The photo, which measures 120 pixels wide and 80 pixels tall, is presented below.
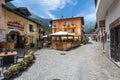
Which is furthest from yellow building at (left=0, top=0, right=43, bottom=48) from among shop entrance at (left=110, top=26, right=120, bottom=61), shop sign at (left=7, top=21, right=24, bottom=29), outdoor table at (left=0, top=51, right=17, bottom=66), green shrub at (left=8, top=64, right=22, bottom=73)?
shop entrance at (left=110, top=26, right=120, bottom=61)

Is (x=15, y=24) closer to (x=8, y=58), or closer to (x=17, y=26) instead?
(x=17, y=26)

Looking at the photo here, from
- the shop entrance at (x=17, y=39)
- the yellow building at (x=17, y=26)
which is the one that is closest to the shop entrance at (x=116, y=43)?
A: the yellow building at (x=17, y=26)

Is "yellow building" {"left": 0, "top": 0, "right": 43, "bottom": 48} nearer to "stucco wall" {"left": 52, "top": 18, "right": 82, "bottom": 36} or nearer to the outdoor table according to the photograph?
the outdoor table

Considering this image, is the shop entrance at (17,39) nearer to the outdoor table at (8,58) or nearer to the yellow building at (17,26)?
the yellow building at (17,26)

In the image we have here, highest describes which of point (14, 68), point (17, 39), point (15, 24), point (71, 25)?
point (71, 25)

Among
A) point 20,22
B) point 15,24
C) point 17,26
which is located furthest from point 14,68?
point 20,22

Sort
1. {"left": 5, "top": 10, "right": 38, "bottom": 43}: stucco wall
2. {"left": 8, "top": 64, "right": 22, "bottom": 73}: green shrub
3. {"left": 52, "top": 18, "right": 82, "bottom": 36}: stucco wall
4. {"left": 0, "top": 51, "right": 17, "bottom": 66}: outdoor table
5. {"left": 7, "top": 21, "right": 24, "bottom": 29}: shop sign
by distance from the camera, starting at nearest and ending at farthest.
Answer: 1. {"left": 8, "top": 64, "right": 22, "bottom": 73}: green shrub
2. {"left": 0, "top": 51, "right": 17, "bottom": 66}: outdoor table
3. {"left": 5, "top": 10, "right": 38, "bottom": 43}: stucco wall
4. {"left": 7, "top": 21, "right": 24, "bottom": 29}: shop sign
5. {"left": 52, "top": 18, "right": 82, "bottom": 36}: stucco wall

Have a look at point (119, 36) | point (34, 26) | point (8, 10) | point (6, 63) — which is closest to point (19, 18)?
point (8, 10)


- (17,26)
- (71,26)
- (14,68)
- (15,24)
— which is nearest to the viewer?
(14,68)

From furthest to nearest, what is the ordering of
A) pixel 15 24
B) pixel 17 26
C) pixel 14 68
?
pixel 17 26
pixel 15 24
pixel 14 68

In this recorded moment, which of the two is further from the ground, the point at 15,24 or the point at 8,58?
the point at 15,24

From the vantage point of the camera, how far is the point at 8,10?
2033 cm

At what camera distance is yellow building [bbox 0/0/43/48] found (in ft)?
64.0

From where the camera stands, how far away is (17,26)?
22.8 meters
